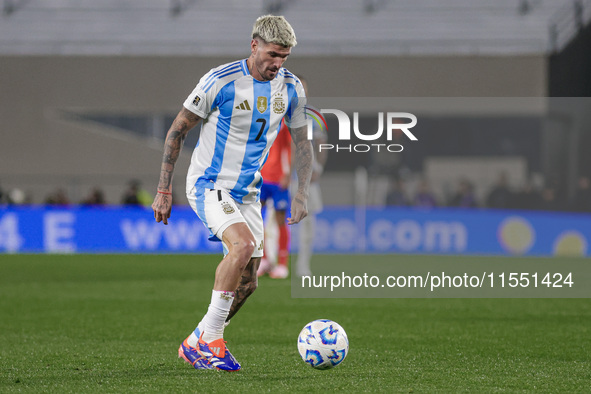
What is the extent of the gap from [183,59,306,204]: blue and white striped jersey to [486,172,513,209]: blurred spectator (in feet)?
40.4

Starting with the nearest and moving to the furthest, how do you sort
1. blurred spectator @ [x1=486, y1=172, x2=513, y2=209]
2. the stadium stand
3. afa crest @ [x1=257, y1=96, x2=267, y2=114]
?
1. afa crest @ [x1=257, y1=96, x2=267, y2=114]
2. blurred spectator @ [x1=486, y1=172, x2=513, y2=209]
3. the stadium stand

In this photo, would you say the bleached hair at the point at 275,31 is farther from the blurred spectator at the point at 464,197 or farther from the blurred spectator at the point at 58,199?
the blurred spectator at the point at 58,199

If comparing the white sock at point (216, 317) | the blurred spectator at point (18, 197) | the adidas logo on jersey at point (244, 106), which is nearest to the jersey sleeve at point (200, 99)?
the adidas logo on jersey at point (244, 106)

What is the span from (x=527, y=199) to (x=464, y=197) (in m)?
1.29

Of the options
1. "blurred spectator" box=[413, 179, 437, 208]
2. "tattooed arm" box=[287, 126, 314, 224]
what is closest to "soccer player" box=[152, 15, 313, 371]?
"tattooed arm" box=[287, 126, 314, 224]

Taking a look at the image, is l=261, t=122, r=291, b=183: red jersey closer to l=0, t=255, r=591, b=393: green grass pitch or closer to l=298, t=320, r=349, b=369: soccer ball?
l=0, t=255, r=591, b=393: green grass pitch

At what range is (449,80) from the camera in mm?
24875

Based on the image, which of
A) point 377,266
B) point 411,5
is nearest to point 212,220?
point 377,266

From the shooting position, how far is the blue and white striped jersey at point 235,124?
4.83 metres

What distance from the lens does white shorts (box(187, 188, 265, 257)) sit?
4.85 meters

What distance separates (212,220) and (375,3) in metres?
22.4

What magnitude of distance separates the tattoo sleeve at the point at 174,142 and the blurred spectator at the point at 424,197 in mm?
12765

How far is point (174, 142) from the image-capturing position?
488cm

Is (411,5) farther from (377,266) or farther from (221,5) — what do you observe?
(377,266)
